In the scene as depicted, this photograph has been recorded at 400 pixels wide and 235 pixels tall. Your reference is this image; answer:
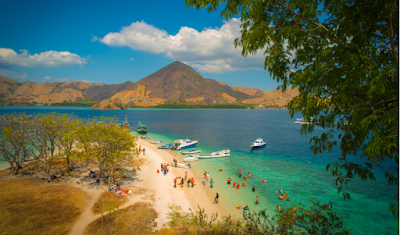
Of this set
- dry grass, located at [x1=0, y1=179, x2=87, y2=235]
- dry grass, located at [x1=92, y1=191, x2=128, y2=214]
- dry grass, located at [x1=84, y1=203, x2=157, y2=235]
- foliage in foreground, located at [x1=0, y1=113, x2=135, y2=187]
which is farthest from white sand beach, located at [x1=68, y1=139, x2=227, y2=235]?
foliage in foreground, located at [x1=0, y1=113, x2=135, y2=187]

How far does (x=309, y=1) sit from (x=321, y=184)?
3027 centimetres

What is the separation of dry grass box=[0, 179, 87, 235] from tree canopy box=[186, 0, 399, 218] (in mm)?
19544

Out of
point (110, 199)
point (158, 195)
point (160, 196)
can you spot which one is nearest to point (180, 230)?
point (160, 196)

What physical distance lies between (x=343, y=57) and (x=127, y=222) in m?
19.1

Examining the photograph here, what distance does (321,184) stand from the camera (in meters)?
28.2

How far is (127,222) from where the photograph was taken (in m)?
16.2

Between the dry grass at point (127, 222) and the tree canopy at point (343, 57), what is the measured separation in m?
15.7

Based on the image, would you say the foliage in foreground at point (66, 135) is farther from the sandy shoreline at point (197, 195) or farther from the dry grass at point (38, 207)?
the sandy shoreline at point (197, 195)

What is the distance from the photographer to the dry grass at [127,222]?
15.0 metres

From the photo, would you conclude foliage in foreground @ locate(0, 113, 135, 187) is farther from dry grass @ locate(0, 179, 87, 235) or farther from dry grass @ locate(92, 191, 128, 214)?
dry grass @ locate(0, 179, 87, 235)

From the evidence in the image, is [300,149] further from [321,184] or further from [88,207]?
[88,207]

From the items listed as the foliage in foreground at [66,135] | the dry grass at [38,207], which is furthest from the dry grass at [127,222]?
the foliage in foreground at [66,135]

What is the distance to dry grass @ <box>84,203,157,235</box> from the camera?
14977 mm

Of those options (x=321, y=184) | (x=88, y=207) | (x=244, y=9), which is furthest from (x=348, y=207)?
(x=88, y=207)
